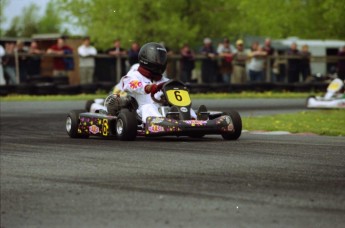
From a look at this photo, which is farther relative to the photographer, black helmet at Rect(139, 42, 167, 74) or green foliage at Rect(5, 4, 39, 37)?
green foliage at Rect(5, 4, 39, 37)

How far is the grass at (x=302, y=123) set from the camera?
14.0 m

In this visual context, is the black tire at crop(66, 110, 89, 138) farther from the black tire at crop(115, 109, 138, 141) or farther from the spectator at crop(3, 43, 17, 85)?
the spectator at crop(3, 43, 17, 85)

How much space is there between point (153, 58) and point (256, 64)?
16.6m

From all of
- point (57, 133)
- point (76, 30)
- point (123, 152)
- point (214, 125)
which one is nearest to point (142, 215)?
point (123, 152)

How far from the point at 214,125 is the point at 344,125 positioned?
3.88 metres

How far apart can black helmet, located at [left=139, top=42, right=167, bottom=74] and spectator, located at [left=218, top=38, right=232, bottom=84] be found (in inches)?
620

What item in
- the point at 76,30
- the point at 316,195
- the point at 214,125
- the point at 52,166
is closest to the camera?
the point at 316,195

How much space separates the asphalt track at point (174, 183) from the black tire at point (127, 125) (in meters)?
0.17

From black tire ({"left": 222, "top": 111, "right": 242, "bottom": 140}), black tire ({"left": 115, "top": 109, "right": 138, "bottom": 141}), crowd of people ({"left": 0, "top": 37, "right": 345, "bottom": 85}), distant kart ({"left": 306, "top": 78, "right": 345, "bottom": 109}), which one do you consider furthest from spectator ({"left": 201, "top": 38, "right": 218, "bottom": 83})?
black tire ({"left": 115, "top": 109, "right": 138, "bottom": 141})

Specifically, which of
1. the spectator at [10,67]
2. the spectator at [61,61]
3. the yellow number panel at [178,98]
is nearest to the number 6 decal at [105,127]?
the yellow number panel at [178,98]

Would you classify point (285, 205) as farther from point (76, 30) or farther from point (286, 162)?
point (76, 30)

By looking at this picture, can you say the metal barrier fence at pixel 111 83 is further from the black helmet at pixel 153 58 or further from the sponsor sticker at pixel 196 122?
the sponsor sticker at pixel 196 122

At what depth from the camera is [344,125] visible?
1515cm

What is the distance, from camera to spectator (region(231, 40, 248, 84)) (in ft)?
94.3
